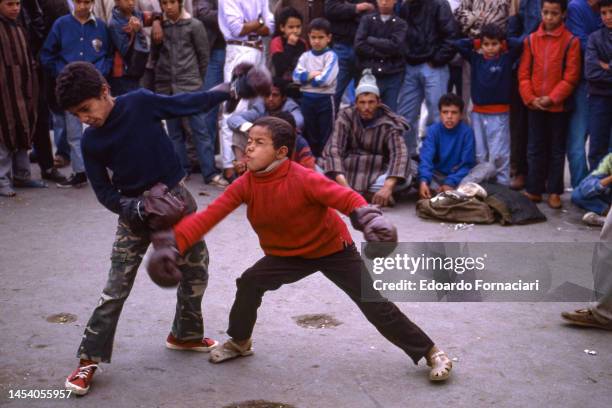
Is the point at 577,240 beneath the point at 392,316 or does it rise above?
beneath

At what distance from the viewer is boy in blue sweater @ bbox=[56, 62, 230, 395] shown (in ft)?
14.1

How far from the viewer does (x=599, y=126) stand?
7723 mm

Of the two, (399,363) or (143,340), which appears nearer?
(399,363)

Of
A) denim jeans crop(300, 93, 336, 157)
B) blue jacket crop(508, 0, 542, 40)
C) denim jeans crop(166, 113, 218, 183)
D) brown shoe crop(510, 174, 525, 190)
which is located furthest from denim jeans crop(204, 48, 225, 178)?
brown shoe crop(510, 174, 525, 190)

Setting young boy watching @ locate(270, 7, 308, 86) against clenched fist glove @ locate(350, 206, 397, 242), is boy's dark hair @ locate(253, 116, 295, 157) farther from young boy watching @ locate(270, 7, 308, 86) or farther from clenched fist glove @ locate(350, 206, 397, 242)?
young boy watching @ locate(270, 7, 308, 86)

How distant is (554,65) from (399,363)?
4.25 m

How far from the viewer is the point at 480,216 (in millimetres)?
7551

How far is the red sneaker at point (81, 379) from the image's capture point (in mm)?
4207

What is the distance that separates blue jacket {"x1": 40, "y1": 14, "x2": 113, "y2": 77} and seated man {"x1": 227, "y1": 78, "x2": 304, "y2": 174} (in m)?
1.41

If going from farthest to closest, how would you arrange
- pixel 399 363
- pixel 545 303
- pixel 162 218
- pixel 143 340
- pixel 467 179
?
pixel 467 179
pixel 545 303
pixel 143 340
pixel 399 363
pixel 162 218

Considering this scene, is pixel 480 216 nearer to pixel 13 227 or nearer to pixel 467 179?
pixel 467 179

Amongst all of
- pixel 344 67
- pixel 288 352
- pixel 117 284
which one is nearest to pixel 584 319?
pixel 288 352

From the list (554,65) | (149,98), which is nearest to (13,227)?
(149,98)

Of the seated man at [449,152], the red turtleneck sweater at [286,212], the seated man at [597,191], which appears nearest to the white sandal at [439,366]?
the red turtleneck sweater at [286,212]
